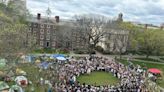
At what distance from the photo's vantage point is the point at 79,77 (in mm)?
42875

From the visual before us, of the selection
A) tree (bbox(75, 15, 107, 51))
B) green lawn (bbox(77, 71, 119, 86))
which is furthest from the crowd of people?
tree (bbox(75, 15, 107, 51))

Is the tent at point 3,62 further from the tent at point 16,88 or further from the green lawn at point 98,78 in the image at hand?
the green lawn at point 98,78

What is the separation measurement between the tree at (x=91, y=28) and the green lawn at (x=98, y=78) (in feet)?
82.5

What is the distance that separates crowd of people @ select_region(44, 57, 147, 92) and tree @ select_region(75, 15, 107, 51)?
2174 cm

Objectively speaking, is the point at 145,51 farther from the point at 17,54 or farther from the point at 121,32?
the point at 17,54

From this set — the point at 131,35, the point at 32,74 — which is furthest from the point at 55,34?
the point at 32,74

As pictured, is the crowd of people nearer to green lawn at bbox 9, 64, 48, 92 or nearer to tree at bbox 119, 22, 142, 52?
green lawn at bbox 9, 64, 48, 92

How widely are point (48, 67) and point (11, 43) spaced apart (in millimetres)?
8492

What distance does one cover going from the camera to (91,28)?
72875 millimetres

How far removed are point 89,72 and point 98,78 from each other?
1739 millimetres

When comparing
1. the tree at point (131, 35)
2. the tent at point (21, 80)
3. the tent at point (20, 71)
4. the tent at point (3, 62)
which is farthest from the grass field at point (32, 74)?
the tree at point (131, 35)

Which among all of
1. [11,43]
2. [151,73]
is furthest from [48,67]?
[151,73]

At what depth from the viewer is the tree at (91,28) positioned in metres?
71.8

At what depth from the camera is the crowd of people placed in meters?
34.0
